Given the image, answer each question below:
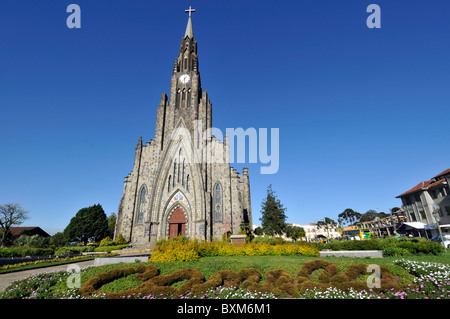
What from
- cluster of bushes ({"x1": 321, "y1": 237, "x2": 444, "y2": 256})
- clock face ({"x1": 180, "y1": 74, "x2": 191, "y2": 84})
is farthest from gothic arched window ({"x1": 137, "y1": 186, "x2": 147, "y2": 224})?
cluster of bushes ({"x1": 321, "y1": 237, "x2": 444, "y2": 256})

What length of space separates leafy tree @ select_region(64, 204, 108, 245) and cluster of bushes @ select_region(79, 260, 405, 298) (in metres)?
46.0

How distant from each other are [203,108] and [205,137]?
5893 millimetres

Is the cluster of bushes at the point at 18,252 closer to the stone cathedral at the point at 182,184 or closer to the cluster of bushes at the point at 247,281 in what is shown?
the stone cathedral at the point at 182,184

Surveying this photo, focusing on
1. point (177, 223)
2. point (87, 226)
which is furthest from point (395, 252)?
point (87, 226)

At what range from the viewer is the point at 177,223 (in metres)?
33.0

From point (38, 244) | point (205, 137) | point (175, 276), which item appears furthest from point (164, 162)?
point (175, 276)

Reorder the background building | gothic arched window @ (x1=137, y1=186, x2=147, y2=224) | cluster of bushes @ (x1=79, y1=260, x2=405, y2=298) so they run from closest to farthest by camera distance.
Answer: cluster of bushes @ (x1=79, y1=260, x2=405, y2=298) < gothic arched window @ (x1=137, y1=186, x2=147, y2=224) < the background building

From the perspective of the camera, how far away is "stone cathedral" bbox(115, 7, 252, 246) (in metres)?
32.3

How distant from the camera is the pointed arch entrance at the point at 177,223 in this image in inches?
1292

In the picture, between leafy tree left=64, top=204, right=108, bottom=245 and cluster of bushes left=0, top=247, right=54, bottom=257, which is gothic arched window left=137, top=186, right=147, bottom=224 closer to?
cluster of bushes left=0, top=247, right=54, bottom=257

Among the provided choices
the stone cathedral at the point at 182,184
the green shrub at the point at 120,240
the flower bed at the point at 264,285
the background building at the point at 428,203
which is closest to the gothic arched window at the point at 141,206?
the stone cathedral at the point at 182,184

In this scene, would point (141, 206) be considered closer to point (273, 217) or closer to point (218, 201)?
point (218, 201)

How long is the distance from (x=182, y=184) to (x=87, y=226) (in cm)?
2785
